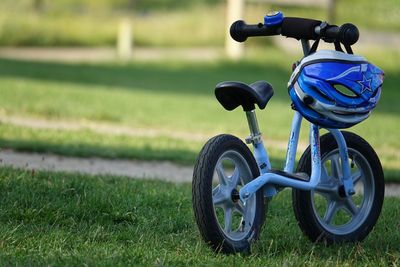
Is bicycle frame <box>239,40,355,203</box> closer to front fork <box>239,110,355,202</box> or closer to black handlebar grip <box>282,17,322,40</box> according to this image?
front fork <box>239,110,355,202</box>

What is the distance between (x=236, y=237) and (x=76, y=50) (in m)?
18.7

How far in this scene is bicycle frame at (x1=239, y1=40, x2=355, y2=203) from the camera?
474 centimetres

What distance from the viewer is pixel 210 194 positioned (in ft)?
14.7

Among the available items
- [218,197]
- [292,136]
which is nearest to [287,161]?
[292,136]

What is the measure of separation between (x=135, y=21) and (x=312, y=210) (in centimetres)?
2105

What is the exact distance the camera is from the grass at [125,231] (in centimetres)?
448

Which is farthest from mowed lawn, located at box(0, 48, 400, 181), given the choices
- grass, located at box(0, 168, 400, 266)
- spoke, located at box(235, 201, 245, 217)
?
spoke, located at box(235, 201, 245, 217)

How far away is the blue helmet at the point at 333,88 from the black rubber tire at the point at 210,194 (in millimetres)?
417

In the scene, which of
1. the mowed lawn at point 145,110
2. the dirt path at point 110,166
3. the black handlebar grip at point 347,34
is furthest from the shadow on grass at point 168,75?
the black handlebar grip at point 347,34

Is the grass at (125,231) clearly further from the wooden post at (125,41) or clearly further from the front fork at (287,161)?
the wooden post at (125,41)

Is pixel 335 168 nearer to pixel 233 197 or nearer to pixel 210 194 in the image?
pixel 233 197

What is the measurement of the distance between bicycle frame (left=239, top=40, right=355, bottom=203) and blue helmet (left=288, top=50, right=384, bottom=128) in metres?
0.19

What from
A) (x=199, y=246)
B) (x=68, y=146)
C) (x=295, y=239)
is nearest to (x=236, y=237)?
(x=199, y=246)

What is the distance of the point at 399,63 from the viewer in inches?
868
